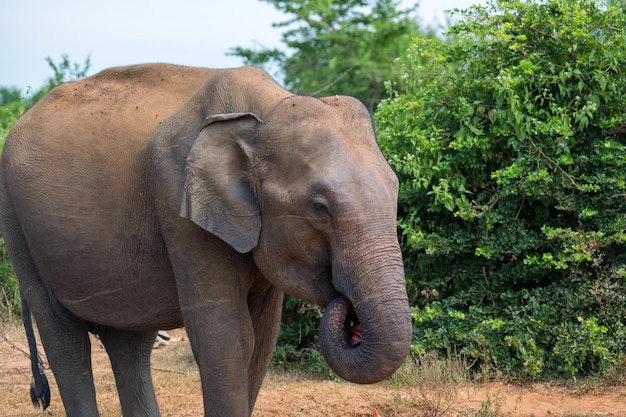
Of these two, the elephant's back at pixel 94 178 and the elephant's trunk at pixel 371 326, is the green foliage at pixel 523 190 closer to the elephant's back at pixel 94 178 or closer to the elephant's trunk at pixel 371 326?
the elephant's back at pixel 94 178

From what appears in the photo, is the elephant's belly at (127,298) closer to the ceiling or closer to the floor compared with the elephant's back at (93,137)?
closer to the floor

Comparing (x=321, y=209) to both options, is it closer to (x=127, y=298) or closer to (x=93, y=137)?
(x=127, y=298)

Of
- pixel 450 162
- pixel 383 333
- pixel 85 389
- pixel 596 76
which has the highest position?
pixel 596 76

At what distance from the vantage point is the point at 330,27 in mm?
20750

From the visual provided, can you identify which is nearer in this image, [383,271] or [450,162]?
[383,271]

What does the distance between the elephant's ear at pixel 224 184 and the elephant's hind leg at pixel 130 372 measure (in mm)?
2068

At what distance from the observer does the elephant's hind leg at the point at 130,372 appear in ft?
21.5

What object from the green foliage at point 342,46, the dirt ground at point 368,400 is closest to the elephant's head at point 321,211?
the dirt ground at point 368,400

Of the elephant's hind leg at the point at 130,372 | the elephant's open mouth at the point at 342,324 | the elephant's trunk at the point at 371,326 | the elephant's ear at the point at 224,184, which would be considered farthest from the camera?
the elephant's hind leg at the point at 130,372

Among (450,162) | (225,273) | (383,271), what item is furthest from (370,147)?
(450,162)

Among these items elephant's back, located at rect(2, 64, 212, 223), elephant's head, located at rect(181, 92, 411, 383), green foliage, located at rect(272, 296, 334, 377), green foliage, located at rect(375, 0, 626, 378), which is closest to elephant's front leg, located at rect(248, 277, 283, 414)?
elephant's head, located at rect(181, 92, 411, 383)

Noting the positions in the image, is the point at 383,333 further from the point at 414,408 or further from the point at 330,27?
the point at 330,27

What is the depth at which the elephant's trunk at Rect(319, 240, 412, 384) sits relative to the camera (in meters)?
4.20

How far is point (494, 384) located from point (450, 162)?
184cm
